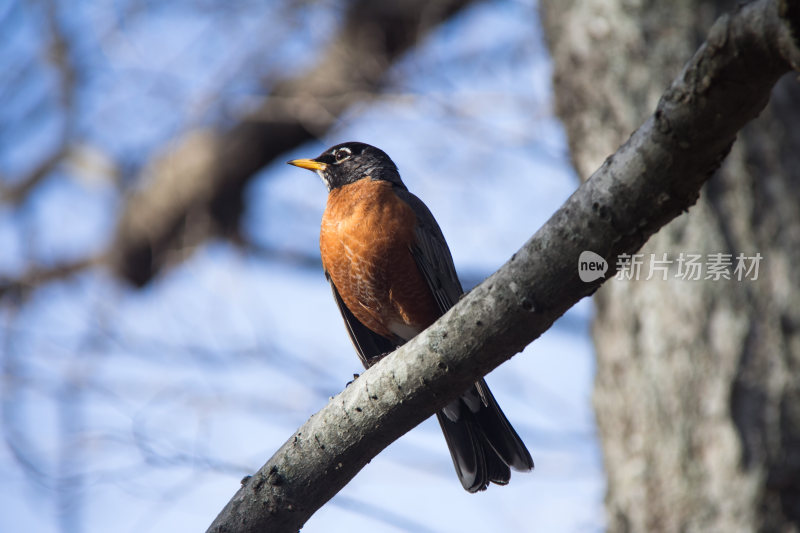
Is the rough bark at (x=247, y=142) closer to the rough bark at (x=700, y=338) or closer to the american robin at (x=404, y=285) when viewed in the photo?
→ the rough bark at (x=700, y=338)

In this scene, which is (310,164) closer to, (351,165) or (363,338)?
(351,165)

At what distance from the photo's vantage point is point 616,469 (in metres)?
4.08

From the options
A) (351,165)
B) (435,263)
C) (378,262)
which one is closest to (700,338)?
(435,263)

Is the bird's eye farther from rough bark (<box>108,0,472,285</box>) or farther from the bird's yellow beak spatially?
rough bark (<box>108,0,472,285</box>)

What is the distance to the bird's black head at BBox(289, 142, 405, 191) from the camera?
175 inches

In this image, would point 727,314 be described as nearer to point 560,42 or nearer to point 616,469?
point 616,469

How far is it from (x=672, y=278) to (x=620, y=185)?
2384 mm

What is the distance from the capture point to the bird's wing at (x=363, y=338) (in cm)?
406

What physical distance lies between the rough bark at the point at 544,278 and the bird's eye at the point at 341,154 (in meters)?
2.54

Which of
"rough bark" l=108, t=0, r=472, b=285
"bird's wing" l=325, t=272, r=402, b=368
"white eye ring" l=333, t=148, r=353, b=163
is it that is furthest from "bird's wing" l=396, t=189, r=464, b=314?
"rough bark" l=108, t=0, r=472, b=285

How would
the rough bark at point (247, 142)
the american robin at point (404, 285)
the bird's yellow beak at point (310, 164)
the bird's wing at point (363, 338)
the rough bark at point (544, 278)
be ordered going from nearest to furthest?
the rough bark at point (544, 278) → the american robin at point (404, 285) → the bird's wing at point (363, 338) → the bird's yellow beak at point (310, 164) → the rough bark at point (247, 142)

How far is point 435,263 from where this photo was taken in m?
3.67

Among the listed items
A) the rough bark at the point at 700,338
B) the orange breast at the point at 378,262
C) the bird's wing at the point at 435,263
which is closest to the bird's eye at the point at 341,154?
the orange breast at the point at 378,262

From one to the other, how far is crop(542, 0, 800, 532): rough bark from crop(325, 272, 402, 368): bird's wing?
1259 mm
